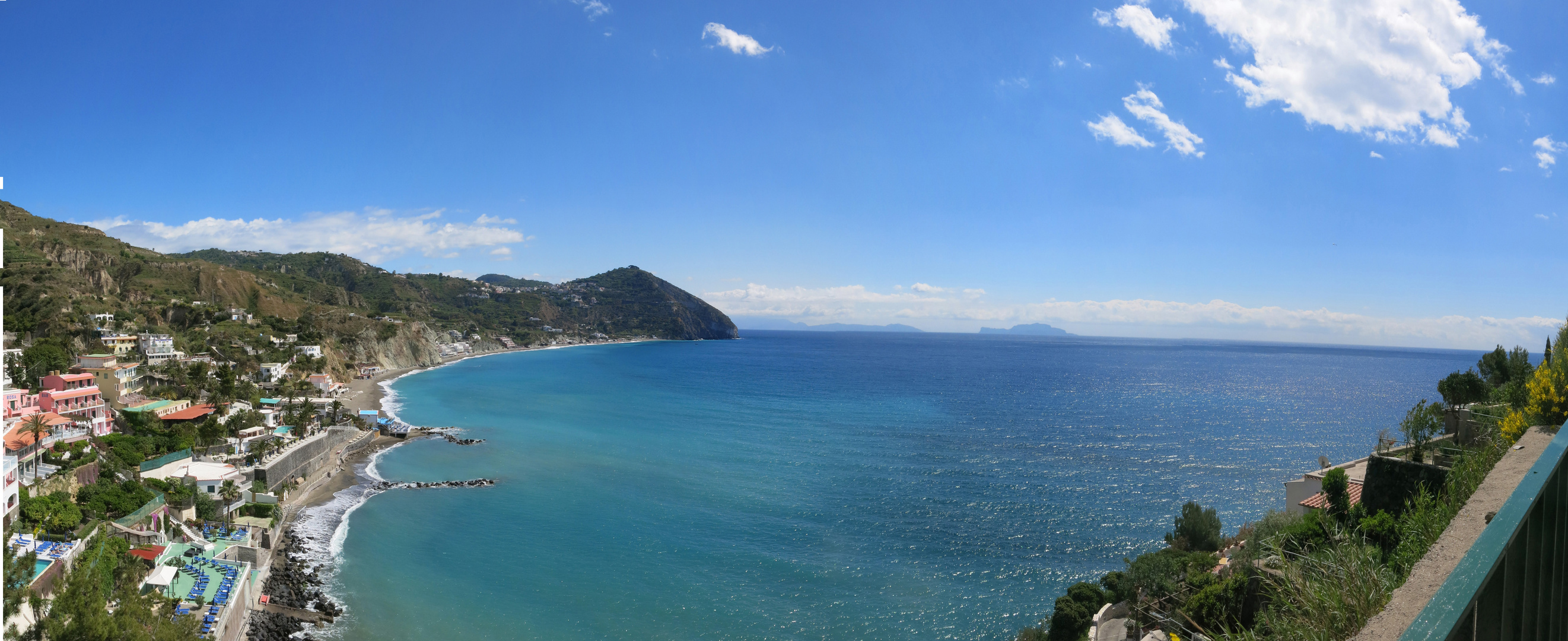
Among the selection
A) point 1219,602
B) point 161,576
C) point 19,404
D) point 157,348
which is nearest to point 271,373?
point 157,348

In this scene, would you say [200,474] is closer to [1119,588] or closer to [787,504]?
[787,504]

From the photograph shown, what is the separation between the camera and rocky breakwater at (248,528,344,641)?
17516 millimetres

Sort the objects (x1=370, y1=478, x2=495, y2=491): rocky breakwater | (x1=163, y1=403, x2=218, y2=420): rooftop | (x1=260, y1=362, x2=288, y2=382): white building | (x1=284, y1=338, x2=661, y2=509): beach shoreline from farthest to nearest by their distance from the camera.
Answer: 1. (x1=260, y1=362, x2=288, y2=382): white building
2. (x1=163, y1=403, x2=218, y2=420): rooftop
3. (x1=370, y1=478, x2=495, y2=491): rocky breakwater
4. (x1=284, y1=338, x2=661, y2=509): beach shoreline

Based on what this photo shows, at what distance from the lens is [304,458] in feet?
108

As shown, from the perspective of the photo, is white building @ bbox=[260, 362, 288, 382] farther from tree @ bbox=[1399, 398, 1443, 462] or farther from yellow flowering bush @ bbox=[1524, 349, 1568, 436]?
yellow flowering bush @ bbox=[1524, 349, 1568, 436]

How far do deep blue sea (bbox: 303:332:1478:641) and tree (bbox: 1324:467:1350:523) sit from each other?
8313 mm

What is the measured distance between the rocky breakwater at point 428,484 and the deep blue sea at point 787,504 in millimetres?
725

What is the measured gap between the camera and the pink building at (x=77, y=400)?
2864 cm

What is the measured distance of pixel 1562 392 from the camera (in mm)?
6621

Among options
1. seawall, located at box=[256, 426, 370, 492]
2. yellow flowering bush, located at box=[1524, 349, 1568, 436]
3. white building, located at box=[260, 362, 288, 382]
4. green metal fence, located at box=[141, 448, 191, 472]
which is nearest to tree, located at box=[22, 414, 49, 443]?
green metal fence, located at box=[141, 448, 191, 472]

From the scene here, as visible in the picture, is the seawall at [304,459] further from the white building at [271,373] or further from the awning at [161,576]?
the white building at [271,373]

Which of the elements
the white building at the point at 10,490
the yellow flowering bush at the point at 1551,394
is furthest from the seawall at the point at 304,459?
the yellow flowering bush at the point at 1551,394

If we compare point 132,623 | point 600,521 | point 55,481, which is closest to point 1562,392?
point 132,623

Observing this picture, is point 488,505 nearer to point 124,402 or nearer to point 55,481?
point 55,481
